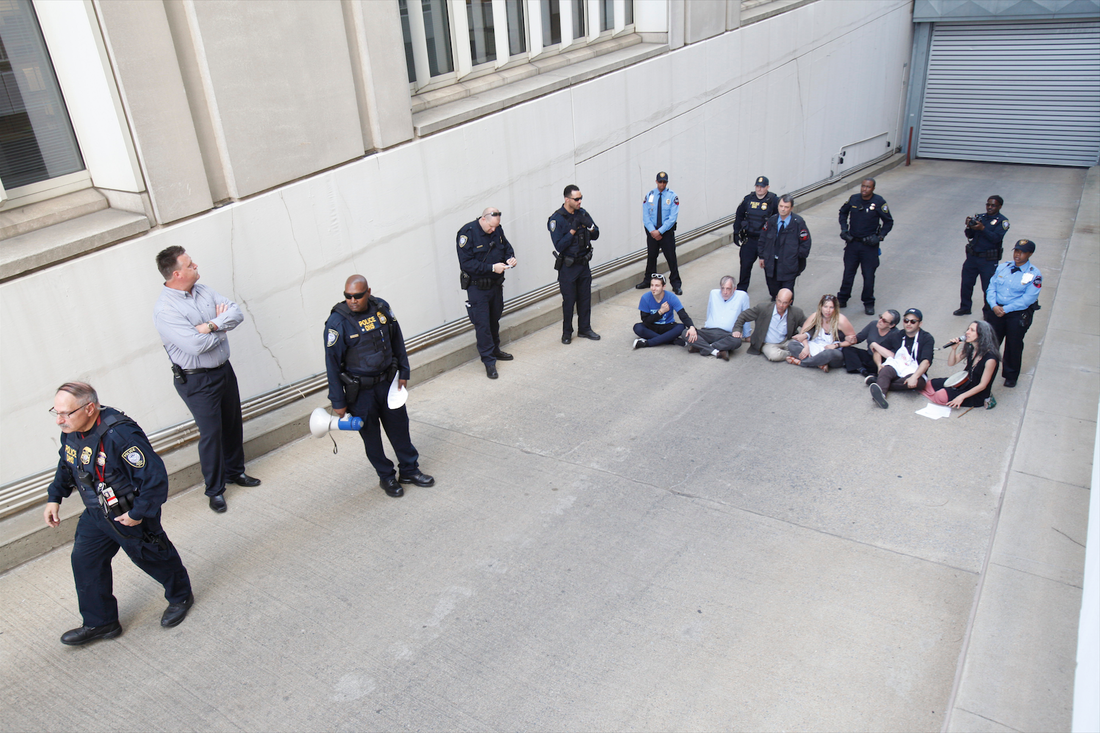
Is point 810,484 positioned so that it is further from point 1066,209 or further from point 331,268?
point 1066,209

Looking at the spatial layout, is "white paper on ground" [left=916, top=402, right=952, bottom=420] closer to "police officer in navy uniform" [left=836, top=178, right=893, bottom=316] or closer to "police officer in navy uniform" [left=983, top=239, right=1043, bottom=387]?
"police officer in navy uniform" [left=983, top=239, right=1043, bottom=387]

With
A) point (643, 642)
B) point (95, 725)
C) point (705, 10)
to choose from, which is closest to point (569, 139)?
point (705, 10)

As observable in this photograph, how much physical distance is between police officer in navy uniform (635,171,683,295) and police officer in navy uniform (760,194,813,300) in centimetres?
131

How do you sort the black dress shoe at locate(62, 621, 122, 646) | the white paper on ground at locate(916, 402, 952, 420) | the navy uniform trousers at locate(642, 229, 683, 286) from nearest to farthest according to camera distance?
the black dress shoe at locate(62, 621, 122, 646), the white paper on ground at locate(916, 402, 952, 420), the navy uniform trousers at locate(642, 229, 683, 286)

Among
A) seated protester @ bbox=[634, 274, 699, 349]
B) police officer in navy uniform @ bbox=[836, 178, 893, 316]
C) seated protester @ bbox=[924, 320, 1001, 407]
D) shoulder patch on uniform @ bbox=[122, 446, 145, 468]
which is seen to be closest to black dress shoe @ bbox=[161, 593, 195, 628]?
shoulder patch on uniform @ bbox=[122, 446, 145, 468]

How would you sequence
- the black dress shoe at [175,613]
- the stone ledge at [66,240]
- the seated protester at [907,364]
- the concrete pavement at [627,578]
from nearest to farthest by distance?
the concrete pavement at [627,578] → the black dress shoe at [175,613] → the stone ledge at [66,240] → the seated protester at [907,364]

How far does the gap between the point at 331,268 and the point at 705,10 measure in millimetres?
7574

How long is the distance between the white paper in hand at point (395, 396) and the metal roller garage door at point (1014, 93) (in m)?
18.9

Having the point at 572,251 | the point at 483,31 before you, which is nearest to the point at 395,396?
the point at 572,251

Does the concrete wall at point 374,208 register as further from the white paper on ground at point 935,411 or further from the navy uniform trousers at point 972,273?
the white paper on ground at point 935,411

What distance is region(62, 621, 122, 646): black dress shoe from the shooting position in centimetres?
488

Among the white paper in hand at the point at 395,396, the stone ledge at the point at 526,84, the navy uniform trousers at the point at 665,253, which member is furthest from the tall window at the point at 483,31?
the white paper in hand at the point at 395,396

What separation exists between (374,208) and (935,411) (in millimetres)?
5792

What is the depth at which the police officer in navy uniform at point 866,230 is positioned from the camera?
32.0 feet
